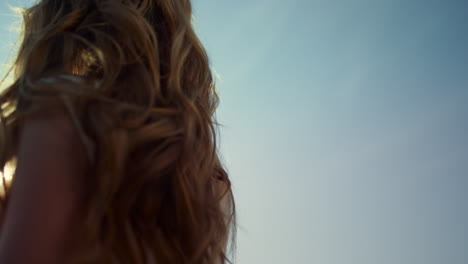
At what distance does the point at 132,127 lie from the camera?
1851 mm

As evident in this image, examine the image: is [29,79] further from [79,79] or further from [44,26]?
[44,26]

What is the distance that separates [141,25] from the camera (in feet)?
7.06

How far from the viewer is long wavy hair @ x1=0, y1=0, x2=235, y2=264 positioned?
1.74m

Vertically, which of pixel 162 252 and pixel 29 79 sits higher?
pixel 29 79

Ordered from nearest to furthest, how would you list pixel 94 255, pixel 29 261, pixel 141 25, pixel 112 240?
1. pixel 29 261
2. pixel 94 255
3. pixel 112 240
4. pixel 141 25

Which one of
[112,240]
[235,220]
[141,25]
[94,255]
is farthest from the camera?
[235,220]

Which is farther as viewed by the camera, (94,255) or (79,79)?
(79,79)

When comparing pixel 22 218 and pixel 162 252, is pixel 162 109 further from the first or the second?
pixel 22 218

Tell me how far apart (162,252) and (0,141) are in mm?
855

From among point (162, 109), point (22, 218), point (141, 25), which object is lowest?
point (22, 218)

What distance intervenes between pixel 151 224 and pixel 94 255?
0.32 meters

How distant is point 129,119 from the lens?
1852 mm

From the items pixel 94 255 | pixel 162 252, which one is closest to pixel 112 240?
pixel 94 255

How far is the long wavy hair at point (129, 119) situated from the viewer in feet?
5.71
